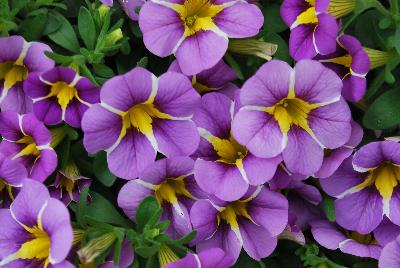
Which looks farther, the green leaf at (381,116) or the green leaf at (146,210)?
the green leaf at (381,116)

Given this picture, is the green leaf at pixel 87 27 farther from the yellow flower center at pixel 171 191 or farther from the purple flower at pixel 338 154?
the purple flower at pixel 338 154

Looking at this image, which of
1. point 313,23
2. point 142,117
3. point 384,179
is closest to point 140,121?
point 142,117

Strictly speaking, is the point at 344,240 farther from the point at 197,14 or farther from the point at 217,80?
the point at 197,14

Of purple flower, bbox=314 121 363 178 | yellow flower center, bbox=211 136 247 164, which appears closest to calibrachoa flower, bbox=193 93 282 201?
yellow flower center, bbox=211 136 247 164

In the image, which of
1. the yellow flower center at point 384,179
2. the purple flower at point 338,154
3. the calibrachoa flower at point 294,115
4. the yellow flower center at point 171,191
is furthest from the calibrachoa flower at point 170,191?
the yellow flower center at point 384,179

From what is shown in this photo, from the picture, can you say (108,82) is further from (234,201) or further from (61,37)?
(234,201)

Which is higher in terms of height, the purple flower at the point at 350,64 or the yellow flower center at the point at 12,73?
the purple flower at the point at 350,64

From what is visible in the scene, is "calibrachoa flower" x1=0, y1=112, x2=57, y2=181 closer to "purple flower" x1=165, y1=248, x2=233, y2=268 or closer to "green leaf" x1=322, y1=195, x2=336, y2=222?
"purple flower" x1=165, y1=248, x2=233, y2=268
